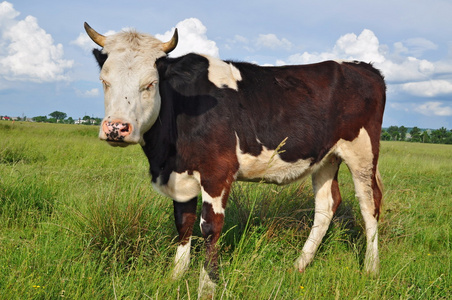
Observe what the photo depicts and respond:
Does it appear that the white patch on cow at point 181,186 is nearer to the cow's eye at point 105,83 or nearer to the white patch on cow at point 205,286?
the white patch on cow at point 205,286

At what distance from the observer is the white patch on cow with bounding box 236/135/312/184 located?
4336mm

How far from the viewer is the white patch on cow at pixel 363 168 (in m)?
5.12

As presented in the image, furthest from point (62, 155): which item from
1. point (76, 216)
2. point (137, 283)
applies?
point (137, 283)

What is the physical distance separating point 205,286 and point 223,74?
89.4 inches

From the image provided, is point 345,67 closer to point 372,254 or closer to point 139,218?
point 372,254

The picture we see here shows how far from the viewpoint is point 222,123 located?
421 cm

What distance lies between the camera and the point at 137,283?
3.33 m

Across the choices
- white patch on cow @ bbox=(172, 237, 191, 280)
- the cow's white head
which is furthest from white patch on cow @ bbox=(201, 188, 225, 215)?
the cow's white head

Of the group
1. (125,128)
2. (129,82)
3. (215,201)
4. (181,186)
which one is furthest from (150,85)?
(215,201)

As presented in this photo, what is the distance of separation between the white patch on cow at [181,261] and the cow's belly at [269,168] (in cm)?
100

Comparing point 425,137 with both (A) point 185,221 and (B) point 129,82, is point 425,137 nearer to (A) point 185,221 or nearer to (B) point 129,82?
(A) point 185,221

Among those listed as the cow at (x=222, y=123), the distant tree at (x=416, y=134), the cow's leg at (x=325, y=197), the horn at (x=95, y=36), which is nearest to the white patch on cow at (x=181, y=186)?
the cow at (x=222, y=123)

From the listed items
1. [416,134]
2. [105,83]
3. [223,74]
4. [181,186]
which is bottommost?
[181,186]

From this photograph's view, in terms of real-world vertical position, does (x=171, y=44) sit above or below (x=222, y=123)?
above
